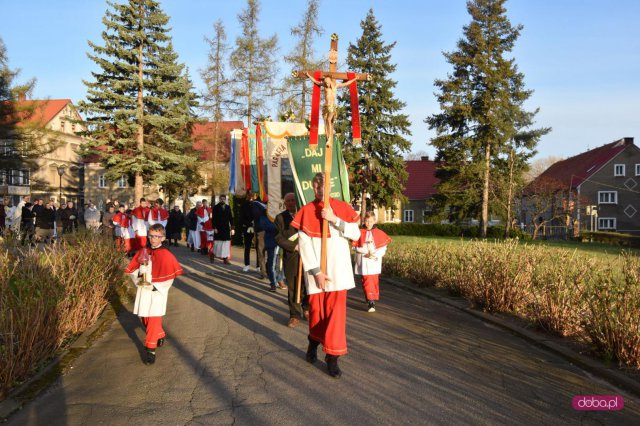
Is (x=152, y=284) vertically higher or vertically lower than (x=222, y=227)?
lower

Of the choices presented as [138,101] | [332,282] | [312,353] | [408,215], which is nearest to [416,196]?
[408,215]

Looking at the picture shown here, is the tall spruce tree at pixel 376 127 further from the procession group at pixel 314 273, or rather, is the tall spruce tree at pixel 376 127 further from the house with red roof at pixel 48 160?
the procession group at pixel 314 273

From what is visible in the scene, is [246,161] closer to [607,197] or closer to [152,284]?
[152,284]

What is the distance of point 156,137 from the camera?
116ft

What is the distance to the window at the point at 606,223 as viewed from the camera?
5359 cm

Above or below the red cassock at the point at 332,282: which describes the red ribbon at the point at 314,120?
above

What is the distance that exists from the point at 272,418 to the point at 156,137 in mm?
33078

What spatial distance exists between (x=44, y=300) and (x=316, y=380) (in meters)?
3.11

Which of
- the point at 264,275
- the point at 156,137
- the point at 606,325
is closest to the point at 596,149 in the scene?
the point at 156,137

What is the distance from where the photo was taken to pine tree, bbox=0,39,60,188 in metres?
36.7

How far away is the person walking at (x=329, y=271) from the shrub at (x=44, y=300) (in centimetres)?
276

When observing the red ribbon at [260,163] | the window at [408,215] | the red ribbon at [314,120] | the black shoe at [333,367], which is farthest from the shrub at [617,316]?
the window at [408,215]

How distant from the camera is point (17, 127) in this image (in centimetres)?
3712

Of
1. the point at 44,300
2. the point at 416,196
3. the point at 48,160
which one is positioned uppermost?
the point at 48,160
